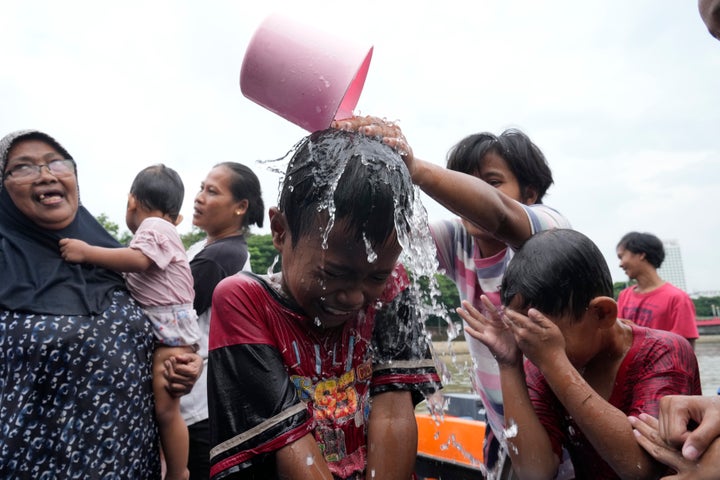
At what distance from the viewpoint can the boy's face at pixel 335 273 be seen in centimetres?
176

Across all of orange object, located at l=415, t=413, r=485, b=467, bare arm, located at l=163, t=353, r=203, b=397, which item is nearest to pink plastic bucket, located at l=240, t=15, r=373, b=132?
bare arm, located at l=163, t=353, r=203, b=397

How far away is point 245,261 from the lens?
402 cm

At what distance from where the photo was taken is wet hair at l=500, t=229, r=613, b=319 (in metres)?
2.08

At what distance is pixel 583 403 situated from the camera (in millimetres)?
1927

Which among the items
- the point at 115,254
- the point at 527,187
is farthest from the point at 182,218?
the point at 527,187

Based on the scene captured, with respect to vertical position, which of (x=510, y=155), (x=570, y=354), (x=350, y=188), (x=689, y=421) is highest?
(x=510, y=155)

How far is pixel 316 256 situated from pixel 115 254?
4.90 feet

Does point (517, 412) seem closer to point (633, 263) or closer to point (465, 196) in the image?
point (465, 196)

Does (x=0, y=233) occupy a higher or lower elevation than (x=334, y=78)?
lower

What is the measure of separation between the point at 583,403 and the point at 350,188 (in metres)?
1.07

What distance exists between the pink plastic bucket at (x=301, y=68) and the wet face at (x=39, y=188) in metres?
1.28

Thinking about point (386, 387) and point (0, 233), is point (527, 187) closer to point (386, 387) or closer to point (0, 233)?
point (386, 387)

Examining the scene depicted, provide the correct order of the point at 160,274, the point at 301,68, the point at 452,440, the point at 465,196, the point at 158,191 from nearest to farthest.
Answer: the point at 301,68, the point at 465,196, the point at 160,274, the point at 158,191, the point at 452,440

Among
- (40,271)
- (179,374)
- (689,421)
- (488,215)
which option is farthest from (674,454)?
(40,271)
